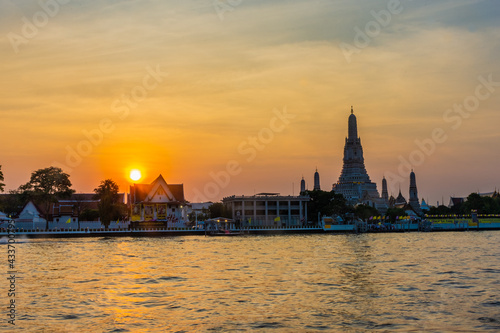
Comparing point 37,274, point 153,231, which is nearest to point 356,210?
point 153,231

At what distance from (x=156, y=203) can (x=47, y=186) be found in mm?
25816

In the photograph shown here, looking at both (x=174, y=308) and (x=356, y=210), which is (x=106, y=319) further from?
(x=356, y=210)

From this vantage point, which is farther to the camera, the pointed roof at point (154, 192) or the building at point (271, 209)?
the building at point (271, 209)

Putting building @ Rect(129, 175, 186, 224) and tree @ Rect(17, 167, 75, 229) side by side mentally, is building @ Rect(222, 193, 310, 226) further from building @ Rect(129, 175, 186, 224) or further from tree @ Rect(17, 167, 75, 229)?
tree @ Rect(17, 167, 75, 229)

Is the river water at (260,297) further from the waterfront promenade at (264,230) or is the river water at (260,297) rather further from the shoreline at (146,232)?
the shoreline at (146,232)

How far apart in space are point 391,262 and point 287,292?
20340mm

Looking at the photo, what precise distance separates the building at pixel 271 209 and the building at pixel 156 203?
25883 millimetres

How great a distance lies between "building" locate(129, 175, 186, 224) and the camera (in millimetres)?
136500

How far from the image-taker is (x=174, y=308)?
2636cm

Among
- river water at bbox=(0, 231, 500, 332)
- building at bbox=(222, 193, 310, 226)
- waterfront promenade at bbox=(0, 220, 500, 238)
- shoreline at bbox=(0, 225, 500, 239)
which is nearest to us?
river water at bbox=(0, 231, 500, 332)

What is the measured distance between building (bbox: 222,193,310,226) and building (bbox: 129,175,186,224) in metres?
25.9

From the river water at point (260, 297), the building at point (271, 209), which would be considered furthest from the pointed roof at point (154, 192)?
the river water at point (260, 297)

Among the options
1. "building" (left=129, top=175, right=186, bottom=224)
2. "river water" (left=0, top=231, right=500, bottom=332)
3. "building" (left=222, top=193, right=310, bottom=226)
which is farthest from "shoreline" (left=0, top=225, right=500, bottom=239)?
"river water" (left=0, top=231, right=500, bottom=332)

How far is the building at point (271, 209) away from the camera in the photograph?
16088cm
